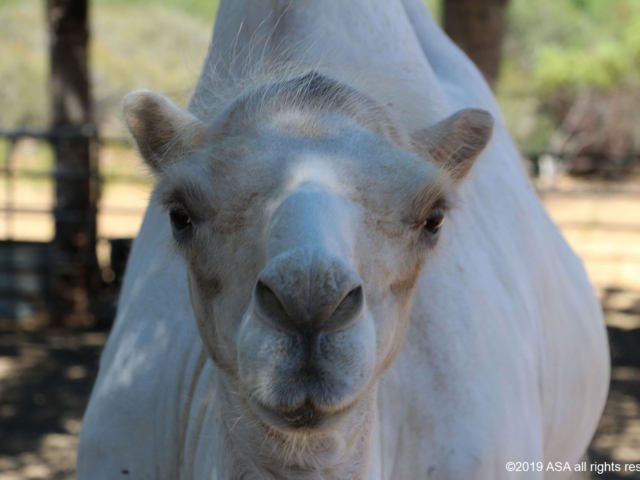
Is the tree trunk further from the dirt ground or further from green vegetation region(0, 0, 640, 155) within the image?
green vegetation region(0, 0, 640, 155)

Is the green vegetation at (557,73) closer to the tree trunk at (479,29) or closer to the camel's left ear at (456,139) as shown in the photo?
the tree trunk at (479,29)

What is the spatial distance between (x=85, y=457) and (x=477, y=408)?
1.36 meters

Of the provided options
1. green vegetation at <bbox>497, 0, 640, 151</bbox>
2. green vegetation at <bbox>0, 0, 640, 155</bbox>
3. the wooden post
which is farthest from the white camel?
green vegetation at <bbox>497, 0, 640, 151</bbox>

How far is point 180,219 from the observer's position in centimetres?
189

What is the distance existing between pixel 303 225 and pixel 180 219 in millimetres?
531

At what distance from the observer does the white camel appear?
1.51 m

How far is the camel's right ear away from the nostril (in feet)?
2.10

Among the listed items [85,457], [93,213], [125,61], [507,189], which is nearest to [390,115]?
[507,189]

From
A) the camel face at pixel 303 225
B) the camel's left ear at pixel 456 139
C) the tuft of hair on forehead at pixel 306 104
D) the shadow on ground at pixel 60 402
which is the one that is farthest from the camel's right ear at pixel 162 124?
the shadow on ground at pixel 60 402

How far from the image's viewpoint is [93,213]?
8742mm

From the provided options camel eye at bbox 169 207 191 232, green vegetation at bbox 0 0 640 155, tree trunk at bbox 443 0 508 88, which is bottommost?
green vegetation at bbox 0 0 640 155

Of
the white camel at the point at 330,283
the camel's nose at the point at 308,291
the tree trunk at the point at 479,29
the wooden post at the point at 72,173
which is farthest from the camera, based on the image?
the wooden post at the point at 72,173

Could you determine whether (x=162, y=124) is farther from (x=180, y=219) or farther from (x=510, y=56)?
(x=510, y=56)

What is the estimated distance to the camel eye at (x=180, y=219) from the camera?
73.7 inches
